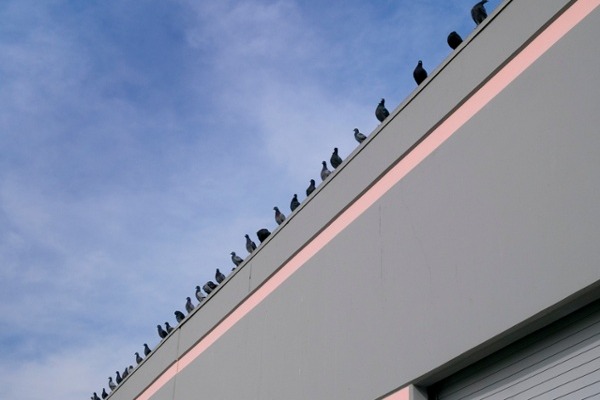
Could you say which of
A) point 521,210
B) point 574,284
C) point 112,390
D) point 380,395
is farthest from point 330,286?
point 112,390

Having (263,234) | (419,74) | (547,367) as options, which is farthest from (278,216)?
(547,367)

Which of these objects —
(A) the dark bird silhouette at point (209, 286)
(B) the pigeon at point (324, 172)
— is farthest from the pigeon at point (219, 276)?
(B) the pigeon at point (324, 172)

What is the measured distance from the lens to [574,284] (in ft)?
19.0

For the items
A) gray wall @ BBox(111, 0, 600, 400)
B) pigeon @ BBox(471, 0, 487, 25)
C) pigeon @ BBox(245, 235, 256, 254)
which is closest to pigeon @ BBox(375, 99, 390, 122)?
gray wall @ BBox(111, 0, 600, 400)

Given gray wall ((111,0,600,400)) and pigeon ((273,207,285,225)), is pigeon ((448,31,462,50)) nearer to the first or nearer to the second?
gray wall ((111,0,600,400))

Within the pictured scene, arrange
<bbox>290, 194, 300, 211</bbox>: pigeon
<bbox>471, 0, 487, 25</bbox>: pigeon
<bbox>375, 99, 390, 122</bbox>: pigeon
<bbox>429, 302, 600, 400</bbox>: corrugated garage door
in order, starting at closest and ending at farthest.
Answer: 1. <bbox>429, 302, 600, 400</bbox>: corrugated garage door
2. <bbox>471, 0, 487, 25</bbox>: pigeon
3. <bbox>375, 99, 390, 122</bbox>: pigeon
4. <bbox>290, 194, 300, 211</bbox>: pigeon

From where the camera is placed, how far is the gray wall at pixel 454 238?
20.0 feet

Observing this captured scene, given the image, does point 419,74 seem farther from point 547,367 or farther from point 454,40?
point 547,367

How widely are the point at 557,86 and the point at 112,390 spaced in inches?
444

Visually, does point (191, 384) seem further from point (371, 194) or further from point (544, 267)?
point (544, 267)

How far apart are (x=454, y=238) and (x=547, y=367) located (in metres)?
1.40

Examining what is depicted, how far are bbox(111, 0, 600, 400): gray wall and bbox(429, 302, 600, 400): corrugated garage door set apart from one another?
0.53 feet

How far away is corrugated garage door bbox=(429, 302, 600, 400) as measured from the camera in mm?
5824

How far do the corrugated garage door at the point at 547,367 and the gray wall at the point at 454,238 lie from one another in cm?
16
